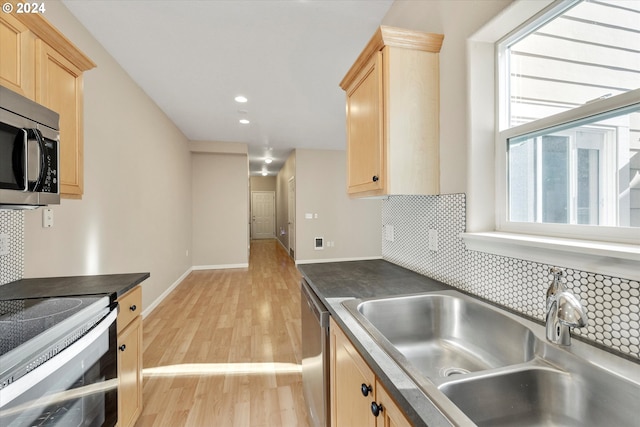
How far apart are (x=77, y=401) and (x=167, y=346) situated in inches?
69.4

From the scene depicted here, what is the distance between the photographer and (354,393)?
932mm

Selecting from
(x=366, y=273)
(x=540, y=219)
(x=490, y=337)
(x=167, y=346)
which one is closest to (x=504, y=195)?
(x=540, y=219)

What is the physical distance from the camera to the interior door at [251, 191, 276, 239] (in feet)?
37.1

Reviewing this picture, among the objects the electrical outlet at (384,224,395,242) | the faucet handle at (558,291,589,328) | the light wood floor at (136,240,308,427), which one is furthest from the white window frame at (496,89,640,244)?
the light wood floor at (136,240,308,427)

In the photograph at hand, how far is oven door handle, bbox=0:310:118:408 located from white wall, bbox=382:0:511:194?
1.74m

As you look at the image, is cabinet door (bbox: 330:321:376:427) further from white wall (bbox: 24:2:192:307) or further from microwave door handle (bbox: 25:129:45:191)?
white wall (bbox: 24:2:192:307)

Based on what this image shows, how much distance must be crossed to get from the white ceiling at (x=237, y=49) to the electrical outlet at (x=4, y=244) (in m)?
1.69

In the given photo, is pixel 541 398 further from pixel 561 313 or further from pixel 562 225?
pixel 562 225

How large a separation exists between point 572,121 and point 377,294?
100 centimetres

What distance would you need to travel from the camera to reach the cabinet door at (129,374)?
1.41m

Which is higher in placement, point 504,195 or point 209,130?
point 209,130

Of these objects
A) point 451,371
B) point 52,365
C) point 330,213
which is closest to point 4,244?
point 52,365

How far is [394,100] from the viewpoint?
1399 mm

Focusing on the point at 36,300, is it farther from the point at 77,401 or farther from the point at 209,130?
the point at 209,130
